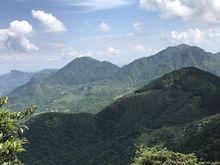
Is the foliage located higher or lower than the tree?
lower

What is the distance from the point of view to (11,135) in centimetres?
3656

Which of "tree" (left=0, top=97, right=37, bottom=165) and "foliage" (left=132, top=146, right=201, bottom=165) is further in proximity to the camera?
"foliage" (left=132, top=146, right=201, bottom=165)

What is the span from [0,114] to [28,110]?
3031mm

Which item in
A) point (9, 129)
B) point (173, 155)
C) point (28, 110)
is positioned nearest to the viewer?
point (9, 129)

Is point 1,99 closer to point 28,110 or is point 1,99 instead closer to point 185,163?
point 28,110

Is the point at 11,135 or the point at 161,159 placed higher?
the point at 11,135

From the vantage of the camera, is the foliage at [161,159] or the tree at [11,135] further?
the foliage at [161,159]

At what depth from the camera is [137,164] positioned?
9731cm

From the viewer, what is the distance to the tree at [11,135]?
33.2 m

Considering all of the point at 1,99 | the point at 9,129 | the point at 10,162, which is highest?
the point at 1,99

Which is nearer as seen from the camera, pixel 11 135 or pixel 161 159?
pixel 11 135

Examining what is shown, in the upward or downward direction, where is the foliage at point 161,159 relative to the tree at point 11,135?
downward

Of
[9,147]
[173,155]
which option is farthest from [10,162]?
[173,155]

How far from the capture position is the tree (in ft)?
109
